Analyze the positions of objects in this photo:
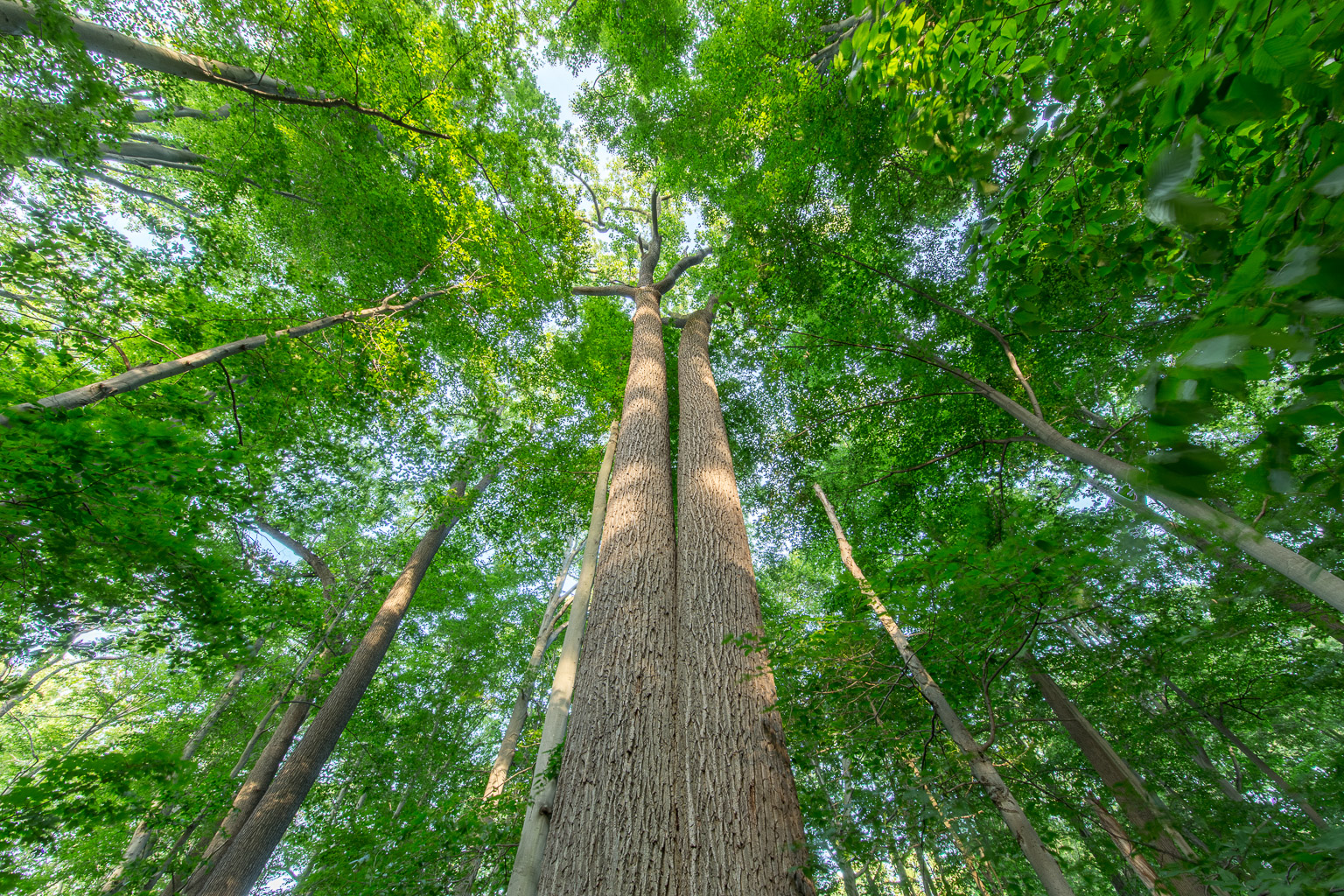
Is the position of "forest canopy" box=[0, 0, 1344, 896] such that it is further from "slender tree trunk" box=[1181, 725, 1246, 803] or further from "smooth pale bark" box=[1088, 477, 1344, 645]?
"slender tree trunk" box=[1181, 725, 1246, 803]

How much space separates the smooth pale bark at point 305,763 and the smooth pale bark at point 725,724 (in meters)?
6.08

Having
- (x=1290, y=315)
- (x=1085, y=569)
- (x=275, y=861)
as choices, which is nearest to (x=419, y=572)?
(x=1085, y=569)

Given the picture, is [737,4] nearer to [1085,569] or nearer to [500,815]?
[1085,569]

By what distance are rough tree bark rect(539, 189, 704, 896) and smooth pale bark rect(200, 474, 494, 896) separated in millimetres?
5771

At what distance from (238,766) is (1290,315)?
15.0 m

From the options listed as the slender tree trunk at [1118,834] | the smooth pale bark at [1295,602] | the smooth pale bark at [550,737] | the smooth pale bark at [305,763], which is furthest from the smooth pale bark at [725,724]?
the smooth pale bark at [305,763]

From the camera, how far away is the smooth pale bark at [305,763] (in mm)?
5062

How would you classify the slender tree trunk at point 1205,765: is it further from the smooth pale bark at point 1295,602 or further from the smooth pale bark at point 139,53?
the smooth pale bark at point 139,53

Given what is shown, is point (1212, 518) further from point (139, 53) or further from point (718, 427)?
point (139, 53)

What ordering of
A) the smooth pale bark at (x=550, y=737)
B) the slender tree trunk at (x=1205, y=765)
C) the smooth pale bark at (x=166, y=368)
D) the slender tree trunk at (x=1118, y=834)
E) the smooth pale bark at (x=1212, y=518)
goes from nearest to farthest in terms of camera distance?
the smooth pale bark at (x=1212, y=518) < the slender tree trunk at (x=1118, y=834) < the smooth pale bark at (x=550, y=737) < the smooth pale bark at (x=166, y=368) < the slender tree trunk at (x=1205, y=765)

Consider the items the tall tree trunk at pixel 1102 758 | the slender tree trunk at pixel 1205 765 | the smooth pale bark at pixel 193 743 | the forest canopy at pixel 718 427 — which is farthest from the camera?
the smooth pale bark at pixel 193 743

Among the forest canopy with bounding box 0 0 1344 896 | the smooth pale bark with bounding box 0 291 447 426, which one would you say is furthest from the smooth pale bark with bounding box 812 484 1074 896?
the smooth pale bark with bounding box 0 291 447 426

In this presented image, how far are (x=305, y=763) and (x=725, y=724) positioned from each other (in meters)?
6.67

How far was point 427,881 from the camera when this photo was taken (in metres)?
3.45
